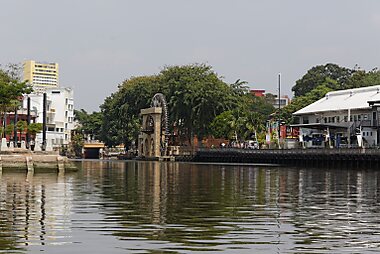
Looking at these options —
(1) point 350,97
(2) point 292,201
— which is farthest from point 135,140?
(2) point 292,201

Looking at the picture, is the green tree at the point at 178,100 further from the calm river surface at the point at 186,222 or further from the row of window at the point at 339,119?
the calm river surface at the point at 186,222

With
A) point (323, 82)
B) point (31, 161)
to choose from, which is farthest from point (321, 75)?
point (31, 161)

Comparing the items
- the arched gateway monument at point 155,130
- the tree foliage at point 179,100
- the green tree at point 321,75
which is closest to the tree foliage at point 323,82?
the green tree at point 321,75

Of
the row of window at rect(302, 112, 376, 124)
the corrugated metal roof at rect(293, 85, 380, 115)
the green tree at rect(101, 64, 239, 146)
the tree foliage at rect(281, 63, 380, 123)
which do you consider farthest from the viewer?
the tree foliage at rect(281, 63, 380, 123)

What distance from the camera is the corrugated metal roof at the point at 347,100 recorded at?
102319 millimetres

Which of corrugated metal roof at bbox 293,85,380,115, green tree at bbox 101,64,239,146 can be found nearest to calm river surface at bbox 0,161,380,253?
corrugated metal roof at bbox 293,85,380,115

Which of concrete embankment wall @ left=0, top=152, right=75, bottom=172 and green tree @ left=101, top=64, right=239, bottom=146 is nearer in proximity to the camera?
concrete embankment wall @ left=0, top=152, right=75, bottom=172

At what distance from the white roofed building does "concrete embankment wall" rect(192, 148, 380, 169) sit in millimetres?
5652

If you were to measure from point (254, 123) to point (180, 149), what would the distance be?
1403 cm

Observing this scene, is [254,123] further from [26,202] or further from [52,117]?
[26,202]

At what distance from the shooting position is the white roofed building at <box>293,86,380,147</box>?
9612 cm

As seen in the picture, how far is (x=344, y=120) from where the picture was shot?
10488 cm

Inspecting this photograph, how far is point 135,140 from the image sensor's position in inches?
5758

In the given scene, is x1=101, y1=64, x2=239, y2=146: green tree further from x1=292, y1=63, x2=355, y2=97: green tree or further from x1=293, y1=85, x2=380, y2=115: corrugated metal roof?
x1=292, y1=63, x2=355, y2=97: green tree
